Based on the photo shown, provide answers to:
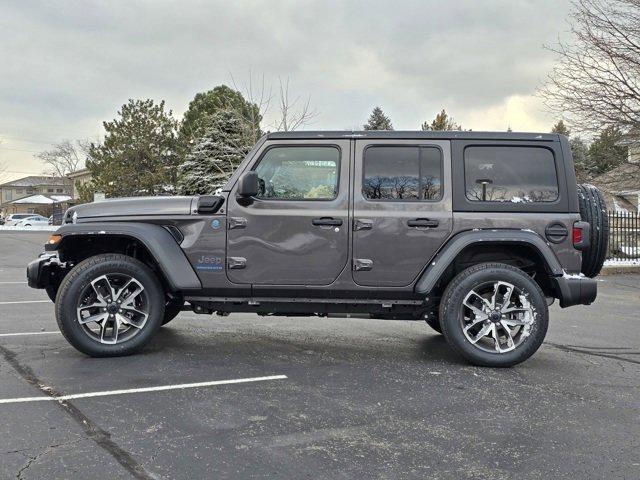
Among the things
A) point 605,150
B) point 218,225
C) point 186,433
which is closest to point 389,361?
point 218,225

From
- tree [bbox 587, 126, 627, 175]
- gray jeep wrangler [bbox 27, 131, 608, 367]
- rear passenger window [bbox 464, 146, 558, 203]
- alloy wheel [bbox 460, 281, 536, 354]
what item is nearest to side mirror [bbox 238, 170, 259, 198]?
gray jeep wrangler [bbox 27, 131, 608, 367]

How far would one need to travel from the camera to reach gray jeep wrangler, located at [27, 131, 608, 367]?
5188 millimetres

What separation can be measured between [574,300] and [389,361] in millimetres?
1748

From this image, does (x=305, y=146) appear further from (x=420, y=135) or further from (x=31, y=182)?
(x=31, y=182)

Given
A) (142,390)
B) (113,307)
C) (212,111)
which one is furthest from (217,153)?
(142,390)

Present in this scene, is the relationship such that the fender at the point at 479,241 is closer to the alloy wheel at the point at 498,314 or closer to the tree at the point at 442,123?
the alloy wheel at the point at 498,314

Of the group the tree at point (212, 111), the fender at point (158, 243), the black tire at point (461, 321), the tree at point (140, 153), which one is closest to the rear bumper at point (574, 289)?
the black tire at point (461, 321)

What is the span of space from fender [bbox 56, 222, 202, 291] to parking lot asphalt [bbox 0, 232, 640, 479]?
745mm

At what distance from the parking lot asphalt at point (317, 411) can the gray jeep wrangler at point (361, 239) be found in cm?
48

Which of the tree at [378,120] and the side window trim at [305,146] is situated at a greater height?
the tree at [378,120]

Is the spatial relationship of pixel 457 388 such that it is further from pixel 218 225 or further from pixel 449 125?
pixel 449 125

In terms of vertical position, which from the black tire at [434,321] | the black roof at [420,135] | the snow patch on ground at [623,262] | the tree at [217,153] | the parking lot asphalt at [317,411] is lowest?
the parking lot asphalt at [317,411]

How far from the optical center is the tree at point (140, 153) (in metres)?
36.1

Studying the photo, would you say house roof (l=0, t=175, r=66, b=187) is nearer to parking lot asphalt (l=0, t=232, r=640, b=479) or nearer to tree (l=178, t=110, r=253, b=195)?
tree (l=178, t=110, r=253, b=195)
